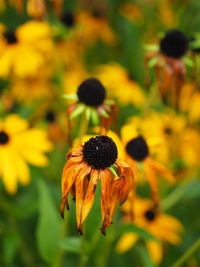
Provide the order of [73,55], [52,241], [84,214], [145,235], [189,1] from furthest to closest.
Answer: [73,55]
[189,1]
[52,241]
[145,235]
[84,214]

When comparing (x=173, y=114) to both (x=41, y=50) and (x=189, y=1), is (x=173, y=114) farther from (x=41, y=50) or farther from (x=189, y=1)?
(x=41, y=50)

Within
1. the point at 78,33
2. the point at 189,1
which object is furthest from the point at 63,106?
the point at 189,1

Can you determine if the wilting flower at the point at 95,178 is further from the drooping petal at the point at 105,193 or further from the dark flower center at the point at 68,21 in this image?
the dark flower center at the point at 68,21

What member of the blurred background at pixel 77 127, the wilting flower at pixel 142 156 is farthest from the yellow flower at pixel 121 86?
the wilting flower at pixel 142 156

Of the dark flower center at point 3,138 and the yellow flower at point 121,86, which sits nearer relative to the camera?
the dark flower center at point 3,138

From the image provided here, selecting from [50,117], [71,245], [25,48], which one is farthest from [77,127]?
[71,245]

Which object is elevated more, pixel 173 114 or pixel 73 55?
pixel 73 55

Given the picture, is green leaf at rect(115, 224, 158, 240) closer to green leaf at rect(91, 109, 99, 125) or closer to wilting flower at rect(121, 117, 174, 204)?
wilting flower at rect(121, 117, 174, 204)
